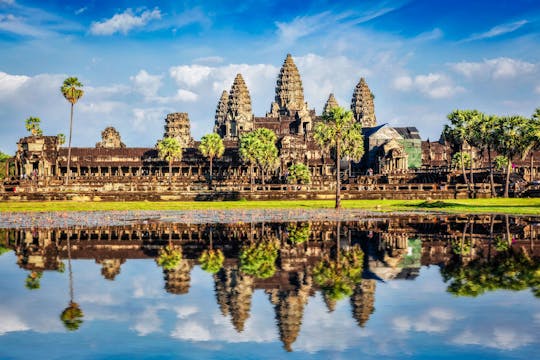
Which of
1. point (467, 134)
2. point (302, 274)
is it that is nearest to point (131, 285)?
point (302, 274)

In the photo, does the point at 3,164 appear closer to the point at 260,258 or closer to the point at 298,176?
the point at 298,176

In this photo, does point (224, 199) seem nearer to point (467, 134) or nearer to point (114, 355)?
point (467, 134)

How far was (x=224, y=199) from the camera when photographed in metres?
76.1

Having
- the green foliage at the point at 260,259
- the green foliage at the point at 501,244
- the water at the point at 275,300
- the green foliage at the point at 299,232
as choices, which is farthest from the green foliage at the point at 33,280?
the green foliage at the point at 501,244

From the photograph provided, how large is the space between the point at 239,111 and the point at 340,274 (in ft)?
580

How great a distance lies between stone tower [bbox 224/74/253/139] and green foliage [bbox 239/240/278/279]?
530ft

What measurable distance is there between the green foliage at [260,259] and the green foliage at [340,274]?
4.96ft

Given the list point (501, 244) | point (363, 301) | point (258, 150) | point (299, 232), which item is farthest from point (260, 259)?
point (258, 150)

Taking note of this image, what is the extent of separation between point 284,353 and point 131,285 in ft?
25.8

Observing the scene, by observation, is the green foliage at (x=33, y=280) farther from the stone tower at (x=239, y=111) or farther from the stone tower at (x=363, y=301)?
the stone tower at (x=239, y=111)

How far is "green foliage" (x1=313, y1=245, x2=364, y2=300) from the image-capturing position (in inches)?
677

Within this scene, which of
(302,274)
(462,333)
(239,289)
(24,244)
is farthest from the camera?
(24,244)

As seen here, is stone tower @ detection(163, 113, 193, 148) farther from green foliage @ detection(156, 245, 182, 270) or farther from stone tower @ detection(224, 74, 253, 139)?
green foliage @ detection(156, 245, 182, 270)

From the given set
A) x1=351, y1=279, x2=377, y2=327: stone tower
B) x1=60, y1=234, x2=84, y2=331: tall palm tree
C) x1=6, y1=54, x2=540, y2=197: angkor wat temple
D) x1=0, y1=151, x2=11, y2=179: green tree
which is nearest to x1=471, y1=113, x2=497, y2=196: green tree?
x1=6, y1=54, x2=540, y2=197: angkor wat temple
